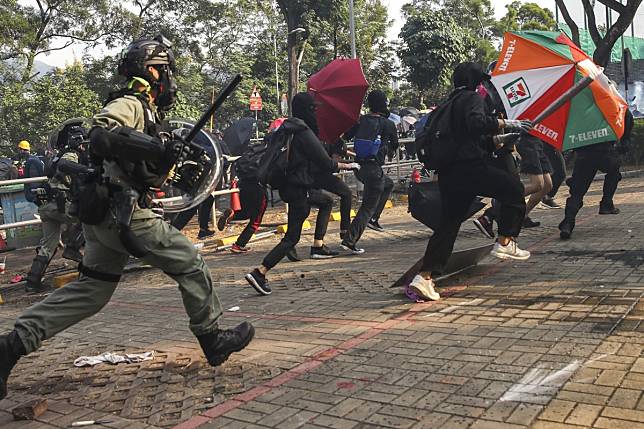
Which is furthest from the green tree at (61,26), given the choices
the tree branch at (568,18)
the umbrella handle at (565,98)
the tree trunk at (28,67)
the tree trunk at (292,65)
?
the umbrella handle at (565,98)

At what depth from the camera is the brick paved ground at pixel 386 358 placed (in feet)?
10.4

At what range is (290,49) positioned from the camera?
21281 millimetres

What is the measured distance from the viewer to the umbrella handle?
223 inches

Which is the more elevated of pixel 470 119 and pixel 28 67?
pixel 28 67

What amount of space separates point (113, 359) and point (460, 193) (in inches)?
115


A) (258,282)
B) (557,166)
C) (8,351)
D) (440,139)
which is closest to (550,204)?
(557,166)

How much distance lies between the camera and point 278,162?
6805mm

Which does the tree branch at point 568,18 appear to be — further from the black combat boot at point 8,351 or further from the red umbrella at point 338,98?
the black combat boot at point 8,351

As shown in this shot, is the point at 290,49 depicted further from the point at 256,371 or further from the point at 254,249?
the point at 256,371

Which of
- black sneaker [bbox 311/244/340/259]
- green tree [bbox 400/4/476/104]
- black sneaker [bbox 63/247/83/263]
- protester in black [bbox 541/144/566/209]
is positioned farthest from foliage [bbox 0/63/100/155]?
protester in black [bbox 541/144/566/209]

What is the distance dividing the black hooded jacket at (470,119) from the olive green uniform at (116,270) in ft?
7.89

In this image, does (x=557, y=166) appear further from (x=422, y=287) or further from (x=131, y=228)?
(x=131, y=228)

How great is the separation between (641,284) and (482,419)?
9.24 ft

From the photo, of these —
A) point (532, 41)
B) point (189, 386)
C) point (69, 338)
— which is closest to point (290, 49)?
point (532, 41)
